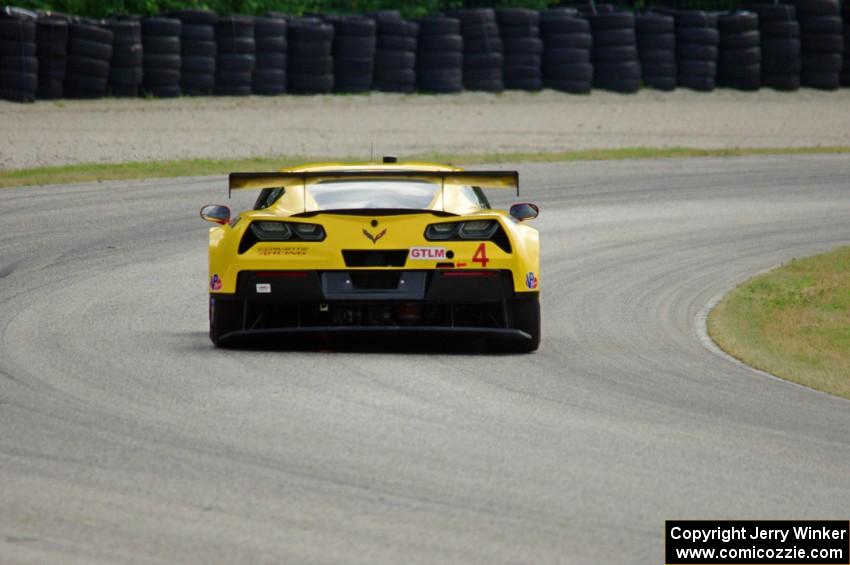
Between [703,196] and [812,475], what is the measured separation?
15572mm

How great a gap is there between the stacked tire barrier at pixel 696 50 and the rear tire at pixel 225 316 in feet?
79.3

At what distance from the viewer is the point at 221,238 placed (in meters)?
10.3

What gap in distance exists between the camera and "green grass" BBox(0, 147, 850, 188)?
74.8ft

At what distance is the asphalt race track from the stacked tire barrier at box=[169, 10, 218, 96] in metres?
15.6

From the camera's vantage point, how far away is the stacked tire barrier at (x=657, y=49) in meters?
32.8

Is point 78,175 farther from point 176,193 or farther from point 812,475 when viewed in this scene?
point 812,475

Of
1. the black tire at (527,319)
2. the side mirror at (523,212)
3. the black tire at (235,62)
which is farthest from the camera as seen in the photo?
the black tire at (235,62)

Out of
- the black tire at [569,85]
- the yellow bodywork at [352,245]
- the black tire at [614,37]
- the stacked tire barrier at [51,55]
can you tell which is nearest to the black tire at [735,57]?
the black tire at [614,37]

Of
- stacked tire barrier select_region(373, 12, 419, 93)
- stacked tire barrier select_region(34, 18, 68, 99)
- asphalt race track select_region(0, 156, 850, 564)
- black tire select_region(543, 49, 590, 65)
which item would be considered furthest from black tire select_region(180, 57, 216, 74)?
asphalt race track select_region(0, 156, 850, 564)

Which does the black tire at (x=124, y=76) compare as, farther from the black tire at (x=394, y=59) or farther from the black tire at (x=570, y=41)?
the black tire at (x=570, y=41)

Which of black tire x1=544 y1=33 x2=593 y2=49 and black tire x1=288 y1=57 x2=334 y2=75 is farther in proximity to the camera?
black tire x1=544 y1=33 x2=593 y2=49

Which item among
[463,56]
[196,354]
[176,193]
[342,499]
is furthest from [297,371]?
[463,56]

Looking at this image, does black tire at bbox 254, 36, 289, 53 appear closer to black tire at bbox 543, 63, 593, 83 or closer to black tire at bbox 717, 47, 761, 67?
black tire at bbox 543, 63, 593, 83

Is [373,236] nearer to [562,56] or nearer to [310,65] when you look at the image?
[310,65]
